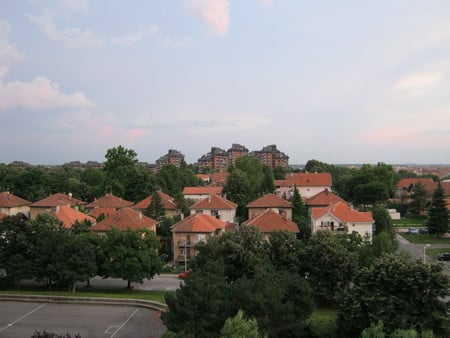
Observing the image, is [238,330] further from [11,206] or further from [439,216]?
[11,206]

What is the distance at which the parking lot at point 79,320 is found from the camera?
22.0m

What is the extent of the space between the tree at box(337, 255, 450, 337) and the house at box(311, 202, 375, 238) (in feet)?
69.2

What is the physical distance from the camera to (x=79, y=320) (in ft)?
77.6

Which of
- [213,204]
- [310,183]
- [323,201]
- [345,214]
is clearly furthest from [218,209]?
[310,183]

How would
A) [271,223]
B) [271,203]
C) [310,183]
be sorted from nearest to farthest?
[271,223], [271,203], [310,183]

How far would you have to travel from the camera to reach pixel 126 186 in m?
64.9

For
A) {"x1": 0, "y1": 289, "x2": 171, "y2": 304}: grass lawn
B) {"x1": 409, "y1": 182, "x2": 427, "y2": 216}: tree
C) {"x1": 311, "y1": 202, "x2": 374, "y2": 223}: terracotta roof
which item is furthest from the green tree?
{"x1": 409, "y1": 182, "x2": 427, "y2": 216}: tree

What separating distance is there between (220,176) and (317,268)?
85.9 meters

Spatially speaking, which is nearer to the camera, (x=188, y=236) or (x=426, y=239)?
(x=188, y=236)

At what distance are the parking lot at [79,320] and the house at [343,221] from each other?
2049cm

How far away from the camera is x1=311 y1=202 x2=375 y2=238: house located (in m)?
39.8

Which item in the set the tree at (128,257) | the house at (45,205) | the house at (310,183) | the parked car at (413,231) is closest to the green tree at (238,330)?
the tree at (128,257)

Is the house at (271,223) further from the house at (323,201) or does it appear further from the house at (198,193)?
the house at (198,193)

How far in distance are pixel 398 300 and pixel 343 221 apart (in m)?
23.1
